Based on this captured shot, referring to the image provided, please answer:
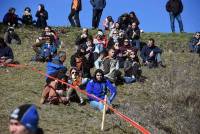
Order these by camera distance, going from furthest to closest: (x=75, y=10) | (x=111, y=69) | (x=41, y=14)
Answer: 1. (x=75, y=10)
2. (x=41, y=14)
3. (x=111, y=69)

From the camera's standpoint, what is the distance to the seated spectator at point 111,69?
19.2 meters

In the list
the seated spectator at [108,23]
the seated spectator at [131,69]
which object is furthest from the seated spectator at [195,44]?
the seated spectator at [131,69]

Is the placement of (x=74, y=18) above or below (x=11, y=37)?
above

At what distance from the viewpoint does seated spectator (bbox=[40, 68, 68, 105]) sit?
15000 mm

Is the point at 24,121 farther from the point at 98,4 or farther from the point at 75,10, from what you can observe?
the point at 75,10

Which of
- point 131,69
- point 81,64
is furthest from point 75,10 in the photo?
point 81,64

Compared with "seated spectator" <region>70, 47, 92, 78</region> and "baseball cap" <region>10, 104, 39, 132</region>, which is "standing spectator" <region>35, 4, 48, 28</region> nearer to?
"seated spectator" <region>70, 47, 92, 78</region>

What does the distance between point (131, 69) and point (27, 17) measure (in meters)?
9.52

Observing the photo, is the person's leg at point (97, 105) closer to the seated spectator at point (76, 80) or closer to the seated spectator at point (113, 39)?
the seated spectator at point (76, 80)

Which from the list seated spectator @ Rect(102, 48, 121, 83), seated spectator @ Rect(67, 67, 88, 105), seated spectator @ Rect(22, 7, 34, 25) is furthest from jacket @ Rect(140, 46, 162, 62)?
seated spectator @ Rect(22, 7, 34, 25)

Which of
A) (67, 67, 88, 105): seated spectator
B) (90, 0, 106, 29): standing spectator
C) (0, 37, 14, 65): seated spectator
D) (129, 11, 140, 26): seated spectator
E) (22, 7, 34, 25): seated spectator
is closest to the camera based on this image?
(67, 67, 88, 105): seated spectator

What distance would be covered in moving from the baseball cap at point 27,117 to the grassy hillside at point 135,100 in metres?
6.49

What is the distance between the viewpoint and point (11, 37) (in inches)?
989

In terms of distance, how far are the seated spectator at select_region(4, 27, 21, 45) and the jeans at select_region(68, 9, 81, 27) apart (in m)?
3.55
